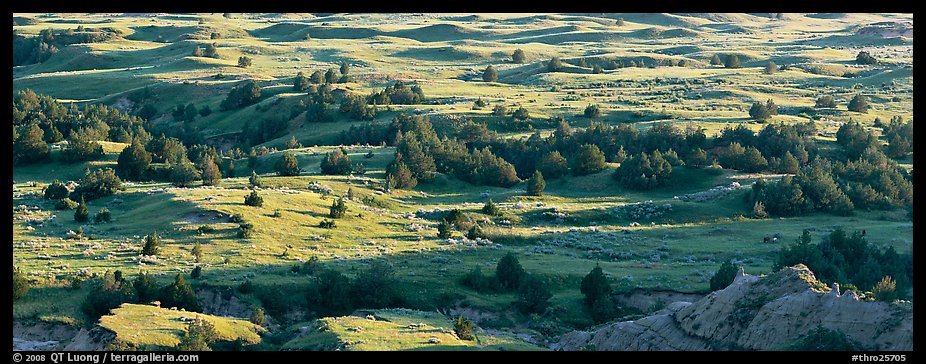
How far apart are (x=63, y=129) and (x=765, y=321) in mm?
59800

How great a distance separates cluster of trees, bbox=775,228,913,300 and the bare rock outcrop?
893 centimetres

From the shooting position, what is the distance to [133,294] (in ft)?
103

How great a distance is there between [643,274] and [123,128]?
1895 inches

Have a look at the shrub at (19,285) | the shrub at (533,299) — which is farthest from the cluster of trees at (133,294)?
the shrub at (533,299)

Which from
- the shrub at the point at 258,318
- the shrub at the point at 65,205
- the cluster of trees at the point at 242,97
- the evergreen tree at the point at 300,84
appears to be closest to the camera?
the shrub at the point at 258,318

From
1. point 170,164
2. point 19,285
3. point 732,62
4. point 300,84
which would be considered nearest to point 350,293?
point 19,285

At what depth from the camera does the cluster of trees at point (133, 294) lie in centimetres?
3077

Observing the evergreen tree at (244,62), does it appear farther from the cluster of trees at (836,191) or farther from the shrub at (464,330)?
the shrub at (464,330)

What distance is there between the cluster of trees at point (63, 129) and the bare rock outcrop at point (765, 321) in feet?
134

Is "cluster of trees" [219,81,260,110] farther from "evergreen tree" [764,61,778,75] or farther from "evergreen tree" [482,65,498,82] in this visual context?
"evergreen tree" [764,61,778,75]

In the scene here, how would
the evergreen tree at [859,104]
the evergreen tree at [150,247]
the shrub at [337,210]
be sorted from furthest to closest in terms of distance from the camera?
the evergreen tree at [859,104] → the shrub at [337,210] → the evergreen tree at [150,247]

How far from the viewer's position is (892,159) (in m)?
65.0

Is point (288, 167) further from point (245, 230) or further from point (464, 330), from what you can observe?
point (464, 330)
